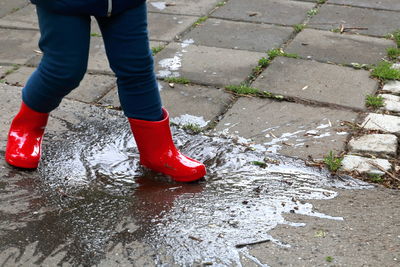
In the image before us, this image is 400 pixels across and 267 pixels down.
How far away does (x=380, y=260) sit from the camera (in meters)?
2.12

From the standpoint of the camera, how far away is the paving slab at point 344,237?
83.7 inches

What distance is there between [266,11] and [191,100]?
1811 millimetres

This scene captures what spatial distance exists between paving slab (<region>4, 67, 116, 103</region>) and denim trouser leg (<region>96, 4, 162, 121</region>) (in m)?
0.85

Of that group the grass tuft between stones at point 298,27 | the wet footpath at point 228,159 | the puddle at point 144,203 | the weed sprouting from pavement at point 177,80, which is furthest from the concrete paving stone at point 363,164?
the grass tuft between stones at point 298,27

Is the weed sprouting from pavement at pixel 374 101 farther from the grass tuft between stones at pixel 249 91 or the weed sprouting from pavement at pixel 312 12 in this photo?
the weed sprouting from pavement at pixel 312 12

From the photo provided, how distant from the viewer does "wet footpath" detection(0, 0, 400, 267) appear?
2.20 metres

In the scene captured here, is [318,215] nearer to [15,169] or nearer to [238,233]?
[238,233]

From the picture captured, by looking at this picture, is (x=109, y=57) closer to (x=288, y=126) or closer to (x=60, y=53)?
(x=60, y=53)

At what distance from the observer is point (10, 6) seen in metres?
5.07

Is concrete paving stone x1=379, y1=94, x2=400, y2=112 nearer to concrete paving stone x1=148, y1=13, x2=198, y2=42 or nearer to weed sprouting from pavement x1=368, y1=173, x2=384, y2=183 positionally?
weed sprouting from pavement x1=368, y1=173, x2=384, y2=183

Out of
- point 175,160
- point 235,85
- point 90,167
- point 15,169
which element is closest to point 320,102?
point 235,85

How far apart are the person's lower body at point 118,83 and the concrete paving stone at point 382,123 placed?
978 millimetres

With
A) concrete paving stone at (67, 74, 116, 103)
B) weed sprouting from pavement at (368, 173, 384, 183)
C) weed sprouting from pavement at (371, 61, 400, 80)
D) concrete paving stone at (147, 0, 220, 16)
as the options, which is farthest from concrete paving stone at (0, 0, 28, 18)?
weed sprouting from pavement at (368, 173, 384, 183)

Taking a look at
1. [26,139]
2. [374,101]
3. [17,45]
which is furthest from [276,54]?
[26,139]
